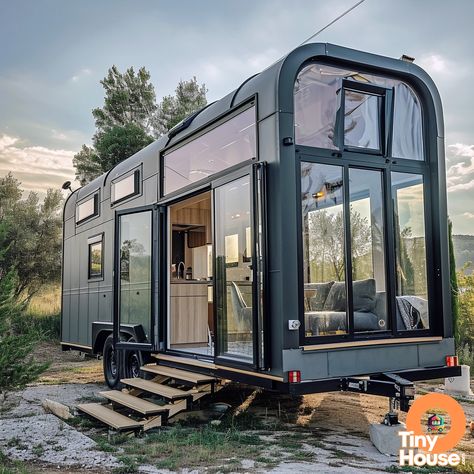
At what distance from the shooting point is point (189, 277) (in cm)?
801

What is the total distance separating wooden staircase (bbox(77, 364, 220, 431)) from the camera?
5.02 m

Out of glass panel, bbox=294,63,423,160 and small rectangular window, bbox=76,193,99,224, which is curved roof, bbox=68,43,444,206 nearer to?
glass panel, bbox=294,63,423,160

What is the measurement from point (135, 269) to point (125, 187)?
1239 mm

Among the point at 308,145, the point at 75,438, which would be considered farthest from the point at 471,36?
the point at 75,438

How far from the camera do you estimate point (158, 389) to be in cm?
552

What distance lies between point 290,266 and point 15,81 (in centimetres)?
805

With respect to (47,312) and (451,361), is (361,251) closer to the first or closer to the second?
(451,361)

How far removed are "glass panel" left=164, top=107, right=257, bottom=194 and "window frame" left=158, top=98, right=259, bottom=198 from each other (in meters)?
0.03

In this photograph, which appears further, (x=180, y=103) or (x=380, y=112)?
(x=180, y=103)

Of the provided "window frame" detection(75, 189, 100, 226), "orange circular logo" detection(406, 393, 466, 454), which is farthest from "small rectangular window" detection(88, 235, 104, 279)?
"orange circular logo" detection(406, 393, 466, 454)

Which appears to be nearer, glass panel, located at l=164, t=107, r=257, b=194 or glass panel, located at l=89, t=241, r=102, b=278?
glass panel, located at l=164, t=107, r=257, b=194

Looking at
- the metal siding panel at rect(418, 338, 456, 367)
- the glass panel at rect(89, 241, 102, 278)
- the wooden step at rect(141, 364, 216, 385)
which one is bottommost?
the wooden step at rect(141, 364, 216, 385)

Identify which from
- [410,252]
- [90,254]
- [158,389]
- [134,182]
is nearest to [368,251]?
[410,252]

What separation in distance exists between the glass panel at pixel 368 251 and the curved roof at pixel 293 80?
0.87 metres
